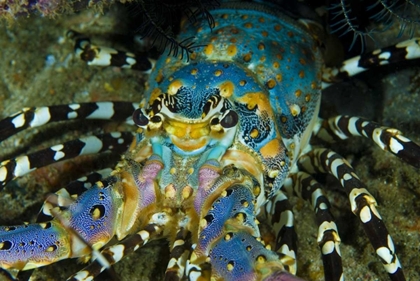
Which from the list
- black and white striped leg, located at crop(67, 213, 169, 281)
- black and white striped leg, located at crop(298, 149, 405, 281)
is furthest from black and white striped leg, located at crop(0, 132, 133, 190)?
black and white striped leg, located at crop(298, 149, 405, 281)

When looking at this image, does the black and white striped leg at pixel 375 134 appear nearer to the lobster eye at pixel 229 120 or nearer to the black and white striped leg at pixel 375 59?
the black and white striped leg at pixel 375 59

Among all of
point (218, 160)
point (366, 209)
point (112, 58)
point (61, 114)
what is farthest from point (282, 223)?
point (112, 58)

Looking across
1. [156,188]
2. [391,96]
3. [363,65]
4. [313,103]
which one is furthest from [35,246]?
[391,96]

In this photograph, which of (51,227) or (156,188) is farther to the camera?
(156,188)

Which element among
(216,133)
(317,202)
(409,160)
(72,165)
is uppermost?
(216,133)

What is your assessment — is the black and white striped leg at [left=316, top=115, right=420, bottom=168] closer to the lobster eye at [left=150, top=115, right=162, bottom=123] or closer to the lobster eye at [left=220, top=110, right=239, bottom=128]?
the lobster eye at [left=220, top=110, right=239, bottom=128]

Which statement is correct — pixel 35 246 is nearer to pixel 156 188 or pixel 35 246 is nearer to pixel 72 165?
pixel 156 188

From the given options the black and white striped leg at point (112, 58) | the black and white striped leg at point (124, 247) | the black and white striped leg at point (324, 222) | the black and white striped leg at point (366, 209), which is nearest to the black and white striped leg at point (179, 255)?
the black and white striped leg at point (124, 247)
